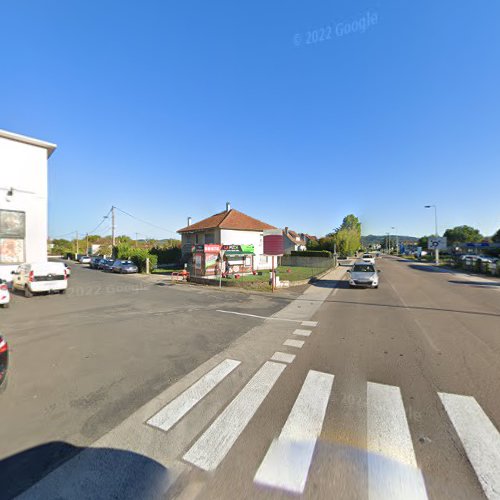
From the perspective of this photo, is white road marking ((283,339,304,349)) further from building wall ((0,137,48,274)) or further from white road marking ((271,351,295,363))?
building wall ((0,137,48,274))

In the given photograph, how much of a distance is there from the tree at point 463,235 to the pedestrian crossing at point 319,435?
11437 cm

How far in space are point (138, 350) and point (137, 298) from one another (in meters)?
6.91

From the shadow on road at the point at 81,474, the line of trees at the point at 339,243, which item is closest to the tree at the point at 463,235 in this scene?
the line of trees at the point at 339,243

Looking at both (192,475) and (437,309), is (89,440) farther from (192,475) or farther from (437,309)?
(437,309)

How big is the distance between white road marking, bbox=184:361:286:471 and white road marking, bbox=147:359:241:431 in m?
0.48

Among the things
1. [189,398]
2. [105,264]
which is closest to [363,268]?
[189,398]

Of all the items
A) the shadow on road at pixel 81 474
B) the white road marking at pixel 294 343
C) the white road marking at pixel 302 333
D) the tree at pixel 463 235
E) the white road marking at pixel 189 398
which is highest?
the tree at pixel 463 235

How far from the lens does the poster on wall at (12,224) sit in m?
14.2

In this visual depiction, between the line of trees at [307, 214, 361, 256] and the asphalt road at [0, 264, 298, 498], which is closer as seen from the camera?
the asphalt road at [0, 264, 298, 498]

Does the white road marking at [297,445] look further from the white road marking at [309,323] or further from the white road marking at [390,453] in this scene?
the white road marking at [309,323]

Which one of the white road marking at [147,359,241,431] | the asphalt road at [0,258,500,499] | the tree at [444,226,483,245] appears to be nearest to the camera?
the asphalt road at [0,258,500,499]

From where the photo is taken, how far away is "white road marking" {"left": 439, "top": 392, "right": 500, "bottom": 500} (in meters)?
2.27

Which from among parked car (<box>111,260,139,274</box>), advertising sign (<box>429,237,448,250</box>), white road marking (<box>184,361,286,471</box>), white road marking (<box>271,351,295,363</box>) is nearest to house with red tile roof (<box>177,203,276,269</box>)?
parked car (<box>111,260,139,274</box>)

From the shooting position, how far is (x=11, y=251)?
14.5 m
